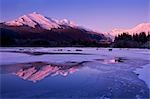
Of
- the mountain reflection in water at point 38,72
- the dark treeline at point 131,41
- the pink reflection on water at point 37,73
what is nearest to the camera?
the pink reflection on water at point 37,73

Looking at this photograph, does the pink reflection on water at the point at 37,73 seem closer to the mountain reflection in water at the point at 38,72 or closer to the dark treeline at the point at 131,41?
the mountain reflection in water at the point at 38,72

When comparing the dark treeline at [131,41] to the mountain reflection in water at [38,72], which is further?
the dark treeline at [131,41]

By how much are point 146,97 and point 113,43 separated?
12921 cm

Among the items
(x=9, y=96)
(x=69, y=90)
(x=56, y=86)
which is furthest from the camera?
(x=56, y=86)

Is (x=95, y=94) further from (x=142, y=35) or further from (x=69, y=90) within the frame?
(x=142, y=35)

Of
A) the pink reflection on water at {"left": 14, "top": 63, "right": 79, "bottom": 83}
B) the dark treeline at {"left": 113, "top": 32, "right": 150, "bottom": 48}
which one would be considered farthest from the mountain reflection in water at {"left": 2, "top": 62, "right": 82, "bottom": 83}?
the dark treeline at {"left": 113, "top": 32, "right": 150, "bottom": 48}

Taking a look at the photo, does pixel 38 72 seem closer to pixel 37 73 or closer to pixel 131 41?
pixel 37 73

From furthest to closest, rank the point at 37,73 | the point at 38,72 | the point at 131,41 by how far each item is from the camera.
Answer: the point at 131,41, the point at 38,72, the point at 37,73

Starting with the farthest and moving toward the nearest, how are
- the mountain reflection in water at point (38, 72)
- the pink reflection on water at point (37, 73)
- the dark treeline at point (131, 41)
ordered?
the dark treeline at point (131, 41) < the mountain reflection in water at point (38, 72) < the pink reflection on water at point (37, 73)

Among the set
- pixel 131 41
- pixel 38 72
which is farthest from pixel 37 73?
pixel 131 41

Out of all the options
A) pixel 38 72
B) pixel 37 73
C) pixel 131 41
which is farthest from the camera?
pixel 131 41

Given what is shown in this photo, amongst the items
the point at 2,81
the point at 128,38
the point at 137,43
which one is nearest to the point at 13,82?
the point at 2,81

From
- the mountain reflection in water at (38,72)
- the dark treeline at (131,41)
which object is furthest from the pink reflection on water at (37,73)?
the dark treeline at (131,41)

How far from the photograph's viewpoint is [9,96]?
27.6ft
